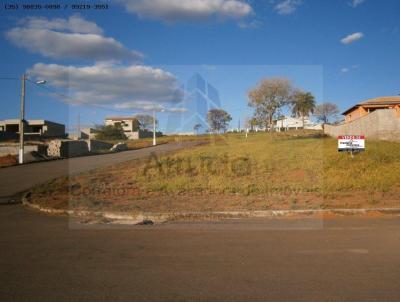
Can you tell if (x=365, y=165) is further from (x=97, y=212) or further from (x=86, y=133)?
(x=86, y=133)

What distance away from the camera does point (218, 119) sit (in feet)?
275

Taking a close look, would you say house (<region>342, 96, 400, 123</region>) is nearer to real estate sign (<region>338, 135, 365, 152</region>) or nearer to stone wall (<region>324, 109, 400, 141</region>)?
stone wall (<region>324, 109, 400, 141</region>)

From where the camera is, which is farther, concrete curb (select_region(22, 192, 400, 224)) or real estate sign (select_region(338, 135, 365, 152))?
real estate sign (select_region(338, 135, 365, 152))

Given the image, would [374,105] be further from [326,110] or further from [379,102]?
[326,110]

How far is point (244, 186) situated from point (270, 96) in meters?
29.1

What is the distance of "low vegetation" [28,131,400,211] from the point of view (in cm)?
1068

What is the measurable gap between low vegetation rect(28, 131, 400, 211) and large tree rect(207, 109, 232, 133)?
60.6 m

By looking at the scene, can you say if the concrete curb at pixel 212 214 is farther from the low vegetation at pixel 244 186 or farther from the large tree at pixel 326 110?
the large tree at pixel 326 110

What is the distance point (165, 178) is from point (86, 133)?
262ft

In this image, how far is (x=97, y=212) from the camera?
31.1ft

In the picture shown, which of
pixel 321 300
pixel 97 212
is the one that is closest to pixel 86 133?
pixel 97 212

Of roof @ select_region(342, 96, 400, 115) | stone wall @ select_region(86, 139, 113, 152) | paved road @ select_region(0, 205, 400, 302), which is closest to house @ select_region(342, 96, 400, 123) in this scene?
roof @ select_region(342, 96, 400, 115)

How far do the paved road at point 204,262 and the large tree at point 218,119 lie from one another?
70.9m

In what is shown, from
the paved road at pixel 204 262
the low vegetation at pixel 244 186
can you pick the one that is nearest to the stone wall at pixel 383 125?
the low vegetation at pixel 244 186
